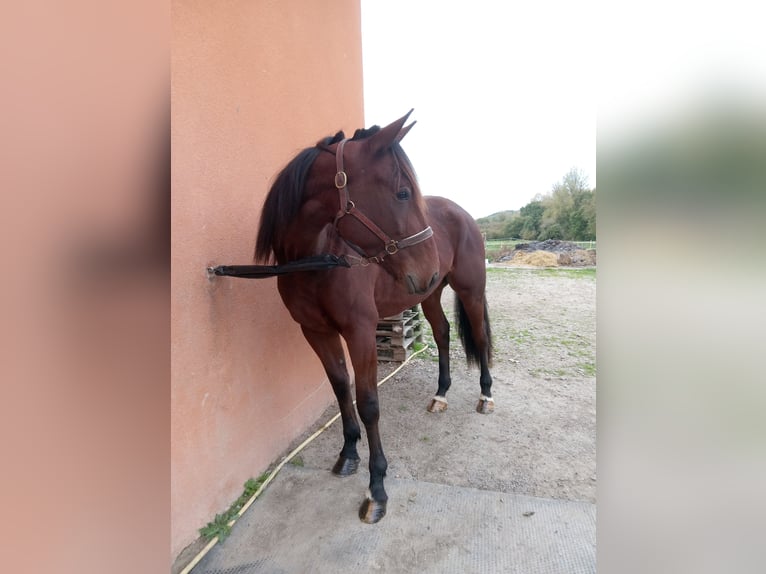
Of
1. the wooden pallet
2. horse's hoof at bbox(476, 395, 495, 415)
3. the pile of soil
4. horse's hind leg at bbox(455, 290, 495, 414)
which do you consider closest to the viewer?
horse's hoof at bbox(476, 395, 495, 415)

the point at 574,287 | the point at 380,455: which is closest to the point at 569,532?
the point at 380,455

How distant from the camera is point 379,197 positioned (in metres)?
1.71

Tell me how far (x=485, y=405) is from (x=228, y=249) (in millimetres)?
2337

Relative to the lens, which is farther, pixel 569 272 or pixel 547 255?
pixel 547 255

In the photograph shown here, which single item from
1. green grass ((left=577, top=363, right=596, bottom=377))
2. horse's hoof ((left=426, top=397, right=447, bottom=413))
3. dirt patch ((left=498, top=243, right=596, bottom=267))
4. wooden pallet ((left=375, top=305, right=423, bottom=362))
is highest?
dirt patch ((left=498, top=243, right=596, bottom=267))

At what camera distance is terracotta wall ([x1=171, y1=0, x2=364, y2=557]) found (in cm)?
161

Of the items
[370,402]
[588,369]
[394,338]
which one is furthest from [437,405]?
[588,369]

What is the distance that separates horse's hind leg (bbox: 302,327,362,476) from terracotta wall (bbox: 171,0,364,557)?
12.2 inches

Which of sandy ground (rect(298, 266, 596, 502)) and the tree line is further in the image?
the tree line

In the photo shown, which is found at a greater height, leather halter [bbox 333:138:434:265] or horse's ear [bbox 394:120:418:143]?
horse's ear [bbox 394:120:418:143]

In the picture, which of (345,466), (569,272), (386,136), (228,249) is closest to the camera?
→ (386,136)

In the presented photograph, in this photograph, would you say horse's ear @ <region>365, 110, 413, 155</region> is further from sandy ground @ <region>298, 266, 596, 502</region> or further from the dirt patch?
the dirt patch

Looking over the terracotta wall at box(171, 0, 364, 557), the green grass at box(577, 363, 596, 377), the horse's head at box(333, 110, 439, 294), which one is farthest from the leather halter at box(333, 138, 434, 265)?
the green grass at box(577, 363, 596, 377)

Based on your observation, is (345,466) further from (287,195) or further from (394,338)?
(394,338)
